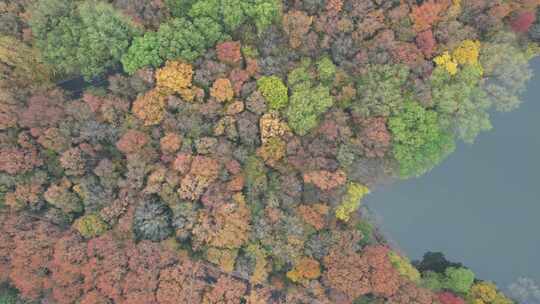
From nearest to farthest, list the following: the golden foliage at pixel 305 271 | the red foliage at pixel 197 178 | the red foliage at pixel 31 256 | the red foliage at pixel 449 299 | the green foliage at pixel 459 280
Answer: the red foliage at pixel 31 256 < the red foliage at pixel 197 178 < the golden foliage at pixel 305 271 < the red foliage at pixel 449 299 < the green foliage at pixel 459 280

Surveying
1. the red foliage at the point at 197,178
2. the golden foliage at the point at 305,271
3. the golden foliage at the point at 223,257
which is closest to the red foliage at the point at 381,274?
the golden foliage at the point at 305,271

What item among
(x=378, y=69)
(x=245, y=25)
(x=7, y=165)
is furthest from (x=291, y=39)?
(x=7, y=165)

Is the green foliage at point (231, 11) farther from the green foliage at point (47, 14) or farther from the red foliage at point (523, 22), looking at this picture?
the red foliage at point (523, 22)

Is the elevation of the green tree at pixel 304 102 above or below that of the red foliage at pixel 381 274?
above

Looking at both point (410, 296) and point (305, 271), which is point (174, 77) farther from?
point (410, 296)

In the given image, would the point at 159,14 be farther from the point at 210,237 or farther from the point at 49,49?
the point at 210,237

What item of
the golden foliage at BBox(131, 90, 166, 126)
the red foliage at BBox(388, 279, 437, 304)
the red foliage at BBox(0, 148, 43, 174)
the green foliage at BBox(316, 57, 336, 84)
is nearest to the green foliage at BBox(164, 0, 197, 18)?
the golden foliage at BBox(131, 90, 166, 126)

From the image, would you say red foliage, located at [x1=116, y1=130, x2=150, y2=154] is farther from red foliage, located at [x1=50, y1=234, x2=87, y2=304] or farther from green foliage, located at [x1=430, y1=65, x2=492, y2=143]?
green foliage, located at [x1=430, y1=65, x2=492, y2=143]
